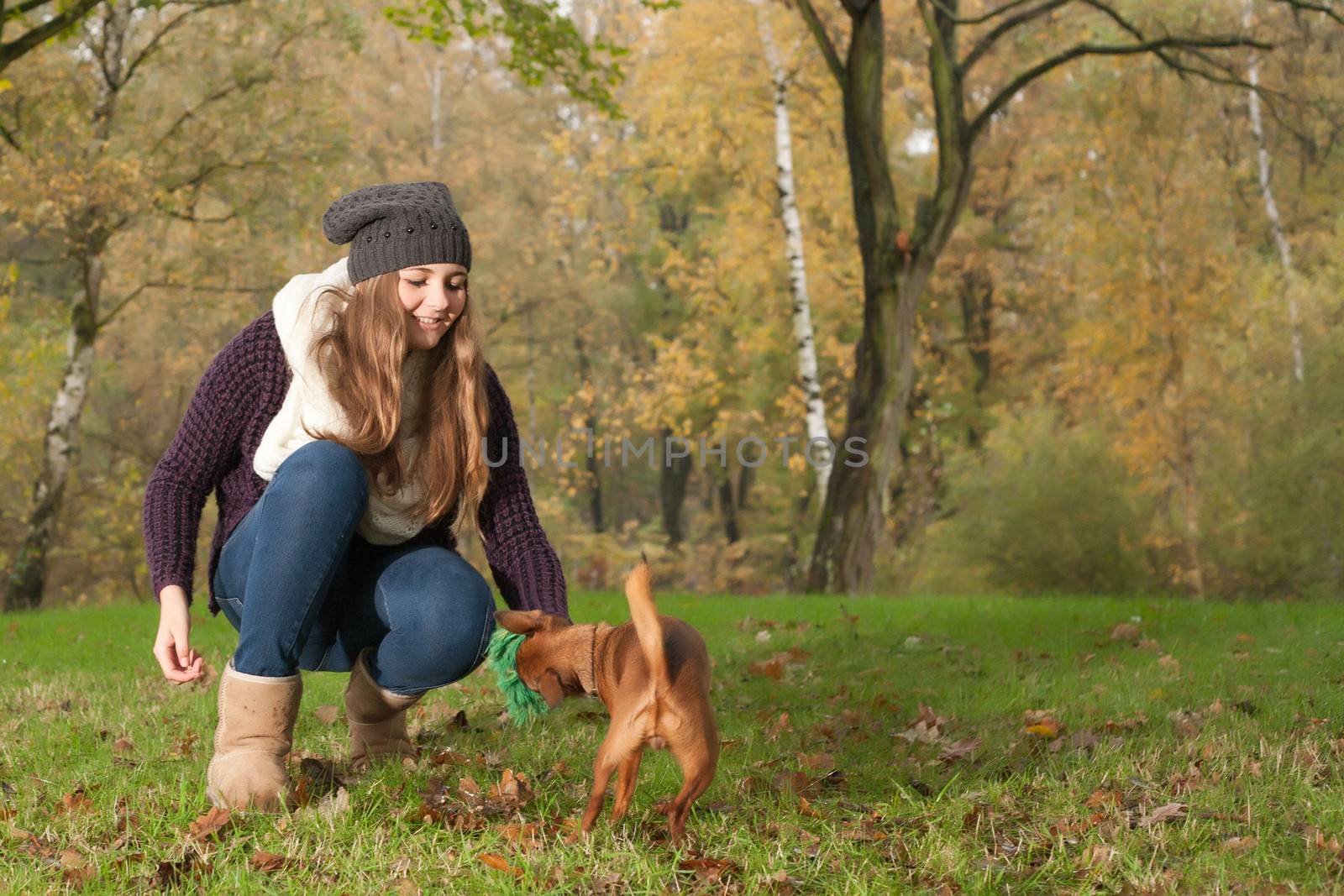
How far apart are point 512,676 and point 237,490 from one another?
46.2 inches

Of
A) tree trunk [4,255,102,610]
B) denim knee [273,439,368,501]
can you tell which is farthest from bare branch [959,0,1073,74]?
tree trunk [4,255,102,610]

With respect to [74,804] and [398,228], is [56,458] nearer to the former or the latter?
[74,804]

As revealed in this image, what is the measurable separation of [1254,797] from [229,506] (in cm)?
301

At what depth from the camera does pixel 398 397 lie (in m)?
3.43

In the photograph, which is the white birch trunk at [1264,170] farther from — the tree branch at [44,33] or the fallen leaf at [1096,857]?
the fallen leaf at [1096,857]

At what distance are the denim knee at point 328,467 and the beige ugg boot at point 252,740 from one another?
1.78ft

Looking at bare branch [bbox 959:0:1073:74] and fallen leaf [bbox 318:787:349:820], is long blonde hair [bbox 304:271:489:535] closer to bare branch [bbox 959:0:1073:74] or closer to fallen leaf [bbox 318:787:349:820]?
fallen leaf [bbox 318:787:349:820]

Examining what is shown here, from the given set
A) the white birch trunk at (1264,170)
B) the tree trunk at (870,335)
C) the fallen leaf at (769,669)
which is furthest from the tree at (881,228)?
the white birch trunk at (1264,170)

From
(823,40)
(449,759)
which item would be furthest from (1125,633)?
(823,40)

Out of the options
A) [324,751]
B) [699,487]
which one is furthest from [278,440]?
[699,487]

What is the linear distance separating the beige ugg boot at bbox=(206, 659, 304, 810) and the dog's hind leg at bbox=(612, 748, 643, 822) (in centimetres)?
95

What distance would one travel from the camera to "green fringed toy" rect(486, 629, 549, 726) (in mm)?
3084

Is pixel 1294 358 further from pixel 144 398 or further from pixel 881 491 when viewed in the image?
pixel 144 398

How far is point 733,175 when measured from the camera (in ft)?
71.9
